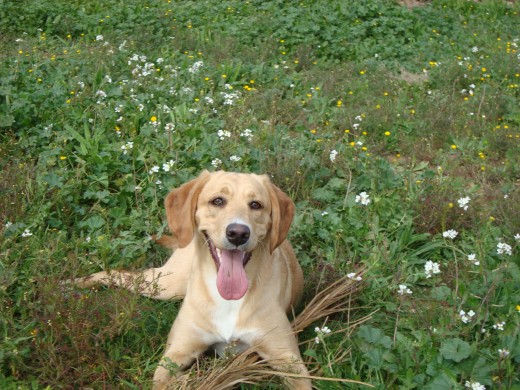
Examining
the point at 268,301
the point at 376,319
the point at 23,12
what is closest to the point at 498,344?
the point at 376,319

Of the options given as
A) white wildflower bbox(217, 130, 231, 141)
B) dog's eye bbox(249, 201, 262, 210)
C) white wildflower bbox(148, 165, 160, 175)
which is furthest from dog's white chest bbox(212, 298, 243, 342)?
white wildflower bbox(217, 130, 231, 141)

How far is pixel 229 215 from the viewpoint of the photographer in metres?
3.57

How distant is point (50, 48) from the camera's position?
768cm

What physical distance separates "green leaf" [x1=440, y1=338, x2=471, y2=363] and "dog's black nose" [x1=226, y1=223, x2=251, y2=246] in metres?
1.16

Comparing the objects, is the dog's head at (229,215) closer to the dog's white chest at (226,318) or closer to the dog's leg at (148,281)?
the dog's white chest at (226,318)

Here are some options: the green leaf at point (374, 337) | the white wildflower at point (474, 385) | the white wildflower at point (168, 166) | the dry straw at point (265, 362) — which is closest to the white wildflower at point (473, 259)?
the dry straw at point (265, 362)

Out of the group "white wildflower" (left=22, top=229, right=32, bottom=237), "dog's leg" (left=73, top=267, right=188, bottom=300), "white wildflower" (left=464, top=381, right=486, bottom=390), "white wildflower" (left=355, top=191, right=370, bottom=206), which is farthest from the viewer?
"white wildflower" (left=355, top=191, right=370, bottom=206)

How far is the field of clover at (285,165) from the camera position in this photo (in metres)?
3.65

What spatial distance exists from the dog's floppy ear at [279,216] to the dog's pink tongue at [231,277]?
0.21m

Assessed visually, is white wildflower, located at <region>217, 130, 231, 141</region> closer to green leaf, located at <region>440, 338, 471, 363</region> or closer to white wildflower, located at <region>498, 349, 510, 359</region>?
green leaf, located at <region>440, 338, 471, 363</region>

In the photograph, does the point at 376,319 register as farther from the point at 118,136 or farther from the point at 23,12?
the point at 23,12

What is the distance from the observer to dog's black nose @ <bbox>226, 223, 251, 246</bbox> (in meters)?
3.44

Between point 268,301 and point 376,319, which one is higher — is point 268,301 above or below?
above

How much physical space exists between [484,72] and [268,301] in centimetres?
541
